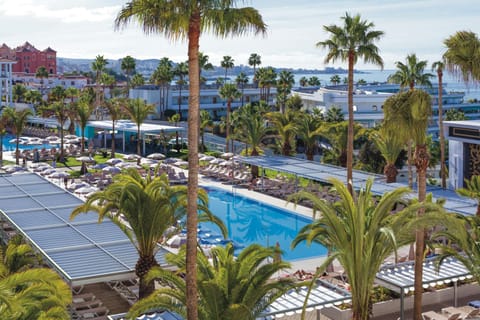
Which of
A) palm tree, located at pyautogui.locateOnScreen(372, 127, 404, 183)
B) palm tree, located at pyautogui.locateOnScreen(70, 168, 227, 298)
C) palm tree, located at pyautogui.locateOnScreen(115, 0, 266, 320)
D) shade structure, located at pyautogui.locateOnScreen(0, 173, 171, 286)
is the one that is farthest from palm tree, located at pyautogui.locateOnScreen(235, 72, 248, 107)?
palm tree, located at pyautogui.locateOnScreen(115, 0, 266, 320)

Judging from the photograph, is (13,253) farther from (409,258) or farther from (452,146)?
(452,146)

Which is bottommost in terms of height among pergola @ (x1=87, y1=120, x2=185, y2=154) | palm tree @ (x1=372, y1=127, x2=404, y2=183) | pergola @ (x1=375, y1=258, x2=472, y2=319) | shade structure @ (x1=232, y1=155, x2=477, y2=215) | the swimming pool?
the swimming pool

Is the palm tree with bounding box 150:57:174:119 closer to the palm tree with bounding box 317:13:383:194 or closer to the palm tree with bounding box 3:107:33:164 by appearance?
the palm tree with bounding box 3:107:33:164

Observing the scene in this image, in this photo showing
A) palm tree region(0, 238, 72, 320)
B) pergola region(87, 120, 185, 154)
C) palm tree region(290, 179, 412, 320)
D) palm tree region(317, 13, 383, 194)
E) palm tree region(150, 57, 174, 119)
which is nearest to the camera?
palm tree region(0, 238, 72, 320)

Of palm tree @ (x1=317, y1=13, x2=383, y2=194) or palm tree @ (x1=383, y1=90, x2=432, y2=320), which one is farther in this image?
palm tree @ (x1=317, y1=13, x2=383, y2=194)

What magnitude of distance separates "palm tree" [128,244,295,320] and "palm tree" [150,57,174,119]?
58.6 m

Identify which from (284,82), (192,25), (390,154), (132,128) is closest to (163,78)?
(284,82)

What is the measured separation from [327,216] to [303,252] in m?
11.8

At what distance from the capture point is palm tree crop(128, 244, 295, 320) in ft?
43.9

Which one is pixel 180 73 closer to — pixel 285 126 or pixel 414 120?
pixel 285 126

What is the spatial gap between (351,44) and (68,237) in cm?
1235

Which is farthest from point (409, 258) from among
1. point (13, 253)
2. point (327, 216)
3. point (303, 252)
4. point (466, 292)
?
point (13, 253)

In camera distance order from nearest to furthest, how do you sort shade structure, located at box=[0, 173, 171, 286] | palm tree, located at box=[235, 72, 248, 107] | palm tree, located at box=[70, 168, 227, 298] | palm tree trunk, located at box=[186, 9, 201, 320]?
palm tree trunk, located at box=[186, 9, 201, 320] < shade structure, located at box=[0, 173, 171, 286] < palm tree, located at box=[70, 168, 227, 298] < palm tree, located at box=[235, 72, 248, 107]

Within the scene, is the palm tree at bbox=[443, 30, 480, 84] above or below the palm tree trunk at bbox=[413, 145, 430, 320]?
above
